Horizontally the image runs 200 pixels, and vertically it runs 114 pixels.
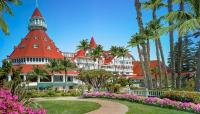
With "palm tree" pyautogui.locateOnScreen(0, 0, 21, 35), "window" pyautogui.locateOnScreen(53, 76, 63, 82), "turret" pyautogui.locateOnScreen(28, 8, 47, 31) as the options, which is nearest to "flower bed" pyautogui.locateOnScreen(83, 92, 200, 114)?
"palm tree" pyautogui.locateOnScreen(0, 0, 21, 35)

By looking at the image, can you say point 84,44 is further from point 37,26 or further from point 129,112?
point 129,112

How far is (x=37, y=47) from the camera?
80188 mm

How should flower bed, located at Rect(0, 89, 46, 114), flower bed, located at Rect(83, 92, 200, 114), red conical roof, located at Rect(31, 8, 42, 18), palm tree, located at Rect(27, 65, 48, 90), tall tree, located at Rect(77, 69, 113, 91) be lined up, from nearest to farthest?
flower bed, located at Rect(0, 89, 46, 114) < flower bed, located at Rect(83, 92, 200, 114) < tall tree, located at Rect(77, 69, 113, 91) < palm tree, located at Rect(27, 65, 48, 90) < red conical roof, located at Rect(31, 8, 42, 18)

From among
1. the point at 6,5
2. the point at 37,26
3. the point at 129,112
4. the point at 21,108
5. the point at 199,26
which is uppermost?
the point at 37,26

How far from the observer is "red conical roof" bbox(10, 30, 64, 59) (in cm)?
7856

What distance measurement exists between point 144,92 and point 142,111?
931 centimetres

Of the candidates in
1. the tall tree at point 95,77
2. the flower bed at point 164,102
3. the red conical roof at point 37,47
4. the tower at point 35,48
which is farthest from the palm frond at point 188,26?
the red conical roof at point 37,47

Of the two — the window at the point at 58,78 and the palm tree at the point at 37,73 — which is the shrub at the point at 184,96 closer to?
the palm tree at the point at 37,73

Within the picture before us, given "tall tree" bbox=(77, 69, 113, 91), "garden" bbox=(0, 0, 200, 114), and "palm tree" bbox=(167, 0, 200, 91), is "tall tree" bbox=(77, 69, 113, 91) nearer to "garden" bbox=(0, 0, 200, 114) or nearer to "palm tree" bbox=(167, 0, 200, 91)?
"garden" bbox=(0, 0, 200, 114)

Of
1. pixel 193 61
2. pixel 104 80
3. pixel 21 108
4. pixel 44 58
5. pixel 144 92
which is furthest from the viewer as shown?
pixel 44 58

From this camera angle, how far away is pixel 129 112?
62.5 feet

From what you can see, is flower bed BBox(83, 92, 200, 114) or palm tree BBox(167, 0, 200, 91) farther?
palm tree BBox(167, 0, 200, 91)

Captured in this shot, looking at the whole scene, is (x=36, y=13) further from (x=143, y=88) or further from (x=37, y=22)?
(x=143, y=88)

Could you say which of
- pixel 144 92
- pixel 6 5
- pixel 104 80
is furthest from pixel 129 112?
pixel 104 80
